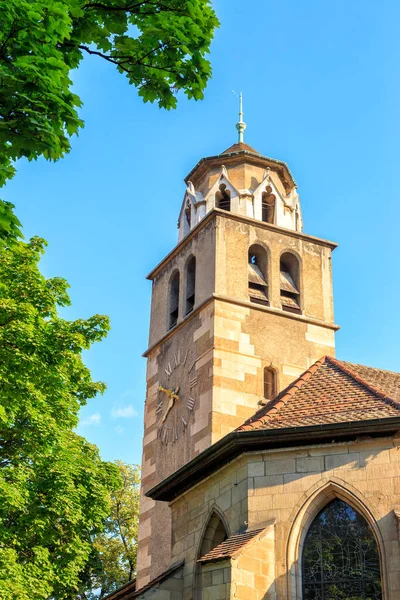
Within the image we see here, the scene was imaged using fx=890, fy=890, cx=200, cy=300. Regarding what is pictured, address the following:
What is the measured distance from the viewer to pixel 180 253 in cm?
2453

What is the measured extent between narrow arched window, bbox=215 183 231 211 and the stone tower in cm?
4

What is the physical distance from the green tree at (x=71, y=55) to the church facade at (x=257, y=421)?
6.10 m

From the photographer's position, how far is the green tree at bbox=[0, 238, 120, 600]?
14.0 meters

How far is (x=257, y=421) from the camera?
45.2ft

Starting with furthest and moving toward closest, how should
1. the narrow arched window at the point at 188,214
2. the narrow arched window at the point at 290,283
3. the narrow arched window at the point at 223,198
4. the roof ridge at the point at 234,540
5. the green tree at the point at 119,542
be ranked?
the green tree at the point at 119,542 < the narrow arched window at the point at 188,214 < the narrow arched window at the point at 223,198 < the narrow arched window at the point at 290,283 < the roof ridge at the point at 234,540

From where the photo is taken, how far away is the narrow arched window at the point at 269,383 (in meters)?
21.3

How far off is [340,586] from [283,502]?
1391 mm

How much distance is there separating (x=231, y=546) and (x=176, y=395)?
31.9ft

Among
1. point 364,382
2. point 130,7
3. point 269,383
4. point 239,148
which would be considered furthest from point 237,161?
point 130,7

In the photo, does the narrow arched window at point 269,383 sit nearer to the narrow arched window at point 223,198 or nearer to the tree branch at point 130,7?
the narrow arched window at point 223,198

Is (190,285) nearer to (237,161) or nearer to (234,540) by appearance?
(237,161)

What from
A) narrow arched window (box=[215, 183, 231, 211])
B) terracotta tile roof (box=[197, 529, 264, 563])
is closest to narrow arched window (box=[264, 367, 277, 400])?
narrow arched window (box=[215, 183, 231, 211])

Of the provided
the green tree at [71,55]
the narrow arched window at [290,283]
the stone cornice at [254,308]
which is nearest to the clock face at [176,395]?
the stone cornice at [254,308]

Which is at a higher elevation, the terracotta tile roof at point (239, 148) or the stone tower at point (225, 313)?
the terracotta tile roof at point (239, 148)
